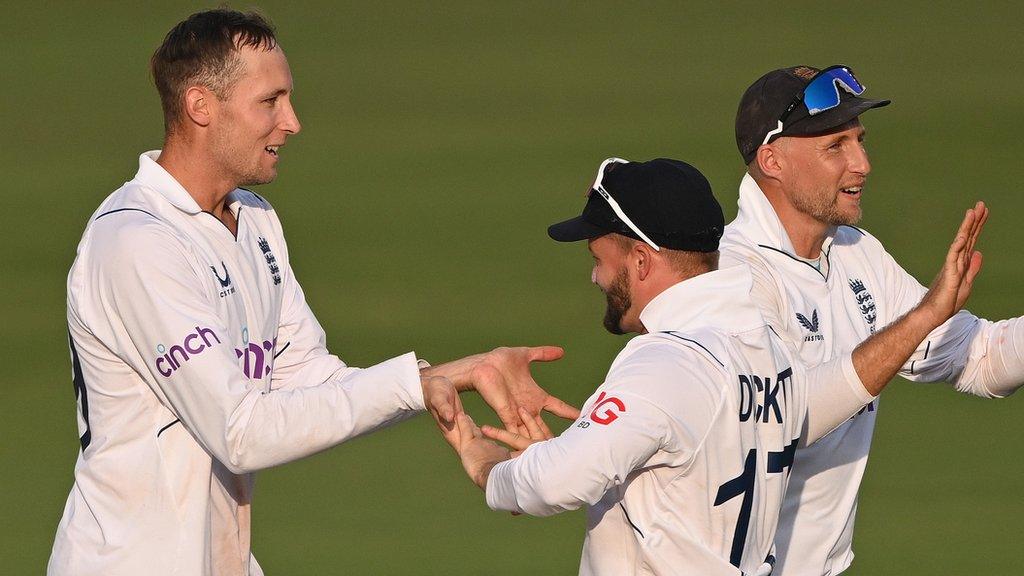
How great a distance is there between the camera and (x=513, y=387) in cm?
495

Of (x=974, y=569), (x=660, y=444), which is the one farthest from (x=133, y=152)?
(x=660, y=444)

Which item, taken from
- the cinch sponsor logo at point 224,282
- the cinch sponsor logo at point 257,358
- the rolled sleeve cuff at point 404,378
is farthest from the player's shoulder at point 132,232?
the rolled sleeve cuff at point 404,378

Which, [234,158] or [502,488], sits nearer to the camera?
[502,488]

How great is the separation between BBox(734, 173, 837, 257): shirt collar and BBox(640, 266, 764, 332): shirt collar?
109 centimetres

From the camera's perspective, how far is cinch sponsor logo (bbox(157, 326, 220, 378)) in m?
4.18

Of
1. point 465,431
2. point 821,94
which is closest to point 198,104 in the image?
point 465,431

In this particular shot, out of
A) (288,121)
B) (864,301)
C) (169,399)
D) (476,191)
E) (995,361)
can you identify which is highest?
(288,121)

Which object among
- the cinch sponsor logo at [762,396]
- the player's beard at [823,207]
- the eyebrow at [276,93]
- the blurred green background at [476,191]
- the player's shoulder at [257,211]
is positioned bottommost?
the blurred green background at [476,191]

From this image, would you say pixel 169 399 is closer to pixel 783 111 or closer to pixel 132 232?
pixel 132 232

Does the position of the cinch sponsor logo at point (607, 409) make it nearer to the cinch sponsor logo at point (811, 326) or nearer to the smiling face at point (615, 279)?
the smiling face at point (615, 279)

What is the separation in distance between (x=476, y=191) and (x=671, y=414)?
28.0ft

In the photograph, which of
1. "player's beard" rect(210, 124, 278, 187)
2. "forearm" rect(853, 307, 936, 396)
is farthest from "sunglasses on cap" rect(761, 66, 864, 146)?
"player's beard" rect(210, 124, 278, 187)

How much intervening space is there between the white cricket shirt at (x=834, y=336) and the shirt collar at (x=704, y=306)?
74 centimetres

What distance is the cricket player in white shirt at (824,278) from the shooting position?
5.11 m
